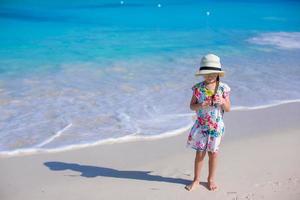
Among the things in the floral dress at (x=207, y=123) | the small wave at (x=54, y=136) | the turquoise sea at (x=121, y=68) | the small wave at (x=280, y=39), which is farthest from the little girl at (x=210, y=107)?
the small wave at (x=280, y=39)

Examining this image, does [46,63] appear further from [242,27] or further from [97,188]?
[242,27]

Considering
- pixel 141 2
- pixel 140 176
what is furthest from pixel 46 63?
pixel 141 2

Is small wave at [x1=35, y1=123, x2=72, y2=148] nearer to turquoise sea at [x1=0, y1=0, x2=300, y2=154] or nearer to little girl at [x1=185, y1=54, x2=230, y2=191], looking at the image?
turquoise sea at [x1=0, y1=0, x2=300, y2=154]

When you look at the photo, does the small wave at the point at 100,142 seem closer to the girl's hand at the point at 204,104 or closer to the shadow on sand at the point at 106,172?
the shadow on sand at the point at 106,172

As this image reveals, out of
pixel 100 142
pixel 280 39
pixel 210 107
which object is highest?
pixel 280 39

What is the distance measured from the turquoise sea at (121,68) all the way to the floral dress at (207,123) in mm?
1719

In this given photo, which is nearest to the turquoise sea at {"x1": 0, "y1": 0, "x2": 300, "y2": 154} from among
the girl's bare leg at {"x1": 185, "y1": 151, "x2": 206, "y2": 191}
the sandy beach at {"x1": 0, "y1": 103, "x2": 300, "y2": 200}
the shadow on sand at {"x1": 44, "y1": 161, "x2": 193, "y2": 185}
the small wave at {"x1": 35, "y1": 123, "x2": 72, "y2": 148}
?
the small wave at {"x1": 35, "y1": 123, "x2": 72, "y2": 148}

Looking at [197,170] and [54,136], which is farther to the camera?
[54,136]

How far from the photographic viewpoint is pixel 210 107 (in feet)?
13.5

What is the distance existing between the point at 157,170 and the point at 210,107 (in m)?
1.05

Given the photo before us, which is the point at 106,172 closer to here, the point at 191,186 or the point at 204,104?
the point at 191,186

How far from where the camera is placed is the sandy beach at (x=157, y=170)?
13.9 ft

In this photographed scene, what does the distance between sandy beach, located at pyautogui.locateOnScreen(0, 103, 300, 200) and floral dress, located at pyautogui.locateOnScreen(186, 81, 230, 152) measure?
43 cm

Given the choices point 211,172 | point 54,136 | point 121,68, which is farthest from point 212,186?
point 121,68
